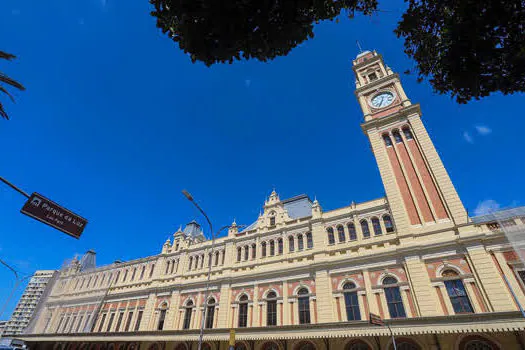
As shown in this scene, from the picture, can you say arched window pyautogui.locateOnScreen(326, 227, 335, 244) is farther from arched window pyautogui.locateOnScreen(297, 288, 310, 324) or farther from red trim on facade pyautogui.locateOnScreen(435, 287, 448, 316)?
red trim on facade pyautogui.locateOnScreen(435, 287, 448, 316)

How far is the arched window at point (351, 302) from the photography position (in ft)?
61.7

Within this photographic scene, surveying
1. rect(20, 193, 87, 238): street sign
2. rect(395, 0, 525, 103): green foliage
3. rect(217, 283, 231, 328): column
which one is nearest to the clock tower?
rect(395, 0, 525, 103): green foliage

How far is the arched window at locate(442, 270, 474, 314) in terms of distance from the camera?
15.9 metres

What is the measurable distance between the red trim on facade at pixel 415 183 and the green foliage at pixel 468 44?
13.8 meters

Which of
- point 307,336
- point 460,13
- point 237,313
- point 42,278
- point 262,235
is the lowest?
point 307,336

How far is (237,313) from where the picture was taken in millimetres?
23844

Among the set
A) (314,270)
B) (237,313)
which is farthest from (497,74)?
(237,313)

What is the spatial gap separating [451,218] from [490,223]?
2143 mm

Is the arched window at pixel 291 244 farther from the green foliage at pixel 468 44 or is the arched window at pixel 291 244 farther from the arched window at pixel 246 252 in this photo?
the green foliage at pixel 468 44

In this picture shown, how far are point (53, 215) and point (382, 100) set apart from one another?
29.7 m

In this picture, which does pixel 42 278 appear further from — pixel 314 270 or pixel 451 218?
pixel 451 218

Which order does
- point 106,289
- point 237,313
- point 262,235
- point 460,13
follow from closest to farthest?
point 460,13 < point 237,313 < point 262,235 < point 106,289

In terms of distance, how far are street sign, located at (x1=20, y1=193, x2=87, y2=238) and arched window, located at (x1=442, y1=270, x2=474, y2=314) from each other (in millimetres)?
20955

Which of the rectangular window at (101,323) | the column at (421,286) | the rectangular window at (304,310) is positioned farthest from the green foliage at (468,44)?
the rectangular window at (101,323)
